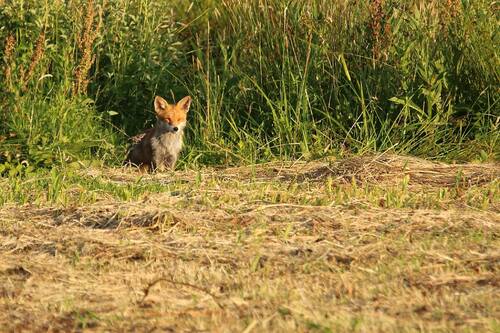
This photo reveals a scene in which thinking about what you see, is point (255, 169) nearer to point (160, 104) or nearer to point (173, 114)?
point (173, 114)

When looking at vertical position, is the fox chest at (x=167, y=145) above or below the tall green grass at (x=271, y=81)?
below

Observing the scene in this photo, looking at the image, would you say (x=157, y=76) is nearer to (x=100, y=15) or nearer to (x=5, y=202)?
(x=100, y=15)

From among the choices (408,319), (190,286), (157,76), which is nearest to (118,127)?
(157,76)

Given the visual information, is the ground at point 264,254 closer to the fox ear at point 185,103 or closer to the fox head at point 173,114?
the fox head at point 173,114

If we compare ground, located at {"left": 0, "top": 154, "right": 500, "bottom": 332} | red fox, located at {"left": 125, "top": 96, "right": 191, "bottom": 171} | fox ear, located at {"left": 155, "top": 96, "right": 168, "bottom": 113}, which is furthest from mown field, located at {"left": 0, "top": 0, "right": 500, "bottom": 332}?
fox ear, located at {"left": 155, "top": 96, "right": 168, "bottom": 113}

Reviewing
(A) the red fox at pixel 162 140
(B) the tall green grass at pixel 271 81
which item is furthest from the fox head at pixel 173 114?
(B) the tall green grass at pixel 271 81

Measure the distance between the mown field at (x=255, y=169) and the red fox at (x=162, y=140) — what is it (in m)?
0.16

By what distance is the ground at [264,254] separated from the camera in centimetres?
498

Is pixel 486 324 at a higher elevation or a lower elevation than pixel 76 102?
higher

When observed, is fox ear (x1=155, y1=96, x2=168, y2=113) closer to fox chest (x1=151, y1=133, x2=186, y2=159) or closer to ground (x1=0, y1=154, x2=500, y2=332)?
fox chest (x1=151, y1=133, x2=186, y2=159)

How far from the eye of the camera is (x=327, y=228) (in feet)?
22.4

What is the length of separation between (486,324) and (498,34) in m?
6.18

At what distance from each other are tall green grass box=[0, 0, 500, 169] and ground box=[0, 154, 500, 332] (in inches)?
61.3

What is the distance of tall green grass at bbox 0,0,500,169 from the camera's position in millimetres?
10273
